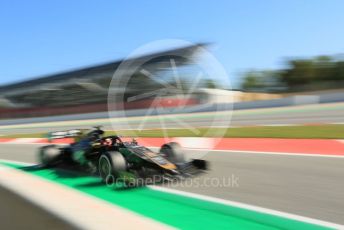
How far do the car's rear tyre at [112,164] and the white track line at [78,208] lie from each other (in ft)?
12.7

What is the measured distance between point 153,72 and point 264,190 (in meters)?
4.08

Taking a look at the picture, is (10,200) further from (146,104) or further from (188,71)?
(146,104)

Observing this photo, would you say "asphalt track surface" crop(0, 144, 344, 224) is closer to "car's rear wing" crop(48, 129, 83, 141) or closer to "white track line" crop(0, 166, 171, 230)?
"car's rear wing" crop(48, 129, 83, 141)

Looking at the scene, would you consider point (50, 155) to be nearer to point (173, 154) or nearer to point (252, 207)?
point (173, 154)

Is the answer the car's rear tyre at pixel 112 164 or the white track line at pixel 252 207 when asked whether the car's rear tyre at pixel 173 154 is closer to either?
the white track line at pixel 252 207

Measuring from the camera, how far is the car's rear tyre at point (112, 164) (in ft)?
21.3

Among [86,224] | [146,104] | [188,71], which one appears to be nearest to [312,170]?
[188,71]

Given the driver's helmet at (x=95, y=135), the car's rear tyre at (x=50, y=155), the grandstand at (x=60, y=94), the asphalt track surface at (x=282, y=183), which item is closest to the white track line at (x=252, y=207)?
the asphalt track surface at (x=282, y=183)

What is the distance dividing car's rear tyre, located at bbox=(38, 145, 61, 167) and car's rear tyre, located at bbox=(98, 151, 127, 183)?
2.51 metres

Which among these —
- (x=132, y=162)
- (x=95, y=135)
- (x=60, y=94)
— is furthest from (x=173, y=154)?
(x=60, y=94)

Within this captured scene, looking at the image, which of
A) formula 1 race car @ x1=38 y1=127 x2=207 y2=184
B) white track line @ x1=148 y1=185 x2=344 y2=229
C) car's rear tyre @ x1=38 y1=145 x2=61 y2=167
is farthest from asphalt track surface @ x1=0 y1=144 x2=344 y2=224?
car's rear tyre @ x1=38 y1=145 x2=61 y2=167

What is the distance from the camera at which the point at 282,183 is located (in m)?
6.32

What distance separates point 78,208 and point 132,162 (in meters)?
4.98

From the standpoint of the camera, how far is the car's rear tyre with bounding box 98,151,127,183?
21.3 ft
